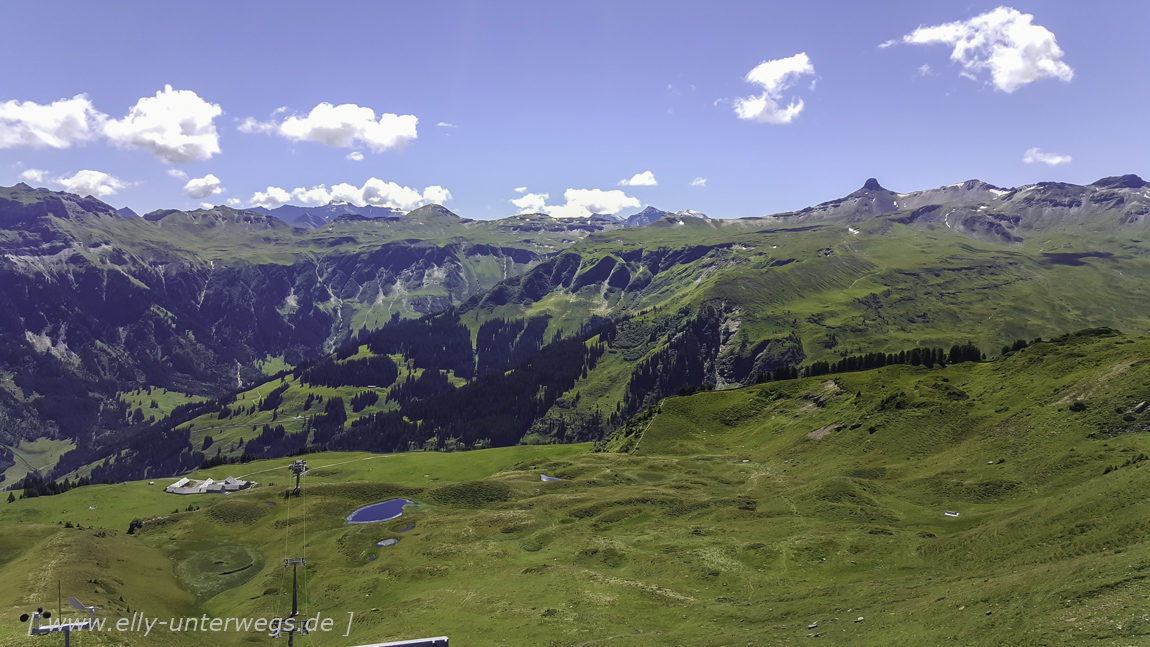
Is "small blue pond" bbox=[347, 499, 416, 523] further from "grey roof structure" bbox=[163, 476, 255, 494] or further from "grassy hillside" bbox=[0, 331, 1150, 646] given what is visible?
"grey roof structure" bbox=[163, 476, 255, 494]

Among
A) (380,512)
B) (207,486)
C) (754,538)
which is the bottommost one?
(207,486)

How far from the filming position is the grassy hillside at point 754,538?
50.2 meters

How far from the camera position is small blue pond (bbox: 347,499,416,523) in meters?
114

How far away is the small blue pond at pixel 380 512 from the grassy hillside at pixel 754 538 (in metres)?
3.72

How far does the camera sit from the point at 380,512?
118 m

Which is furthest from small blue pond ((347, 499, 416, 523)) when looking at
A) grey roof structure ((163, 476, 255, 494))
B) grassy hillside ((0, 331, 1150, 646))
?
grey roof structure ((163, 476, 255, 494))

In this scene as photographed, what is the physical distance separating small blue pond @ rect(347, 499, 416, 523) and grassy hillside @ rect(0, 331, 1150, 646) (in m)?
3.72

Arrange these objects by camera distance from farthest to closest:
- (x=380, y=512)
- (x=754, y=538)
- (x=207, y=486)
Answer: (x=207, y=486)
(x=380, y=512)
(x=754, y=538)

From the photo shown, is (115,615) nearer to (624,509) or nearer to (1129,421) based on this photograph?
(624,509)

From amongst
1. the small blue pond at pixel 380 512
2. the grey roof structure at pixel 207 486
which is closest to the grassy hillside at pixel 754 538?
the small blue pond at pixel 380 512

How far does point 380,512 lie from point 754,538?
238 ft

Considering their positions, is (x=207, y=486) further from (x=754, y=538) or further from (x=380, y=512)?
(x=754, y=538)

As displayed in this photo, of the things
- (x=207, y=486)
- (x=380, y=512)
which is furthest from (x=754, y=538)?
(x=207, y=486)

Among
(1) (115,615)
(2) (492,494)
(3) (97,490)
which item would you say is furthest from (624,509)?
(3) (97,490)
